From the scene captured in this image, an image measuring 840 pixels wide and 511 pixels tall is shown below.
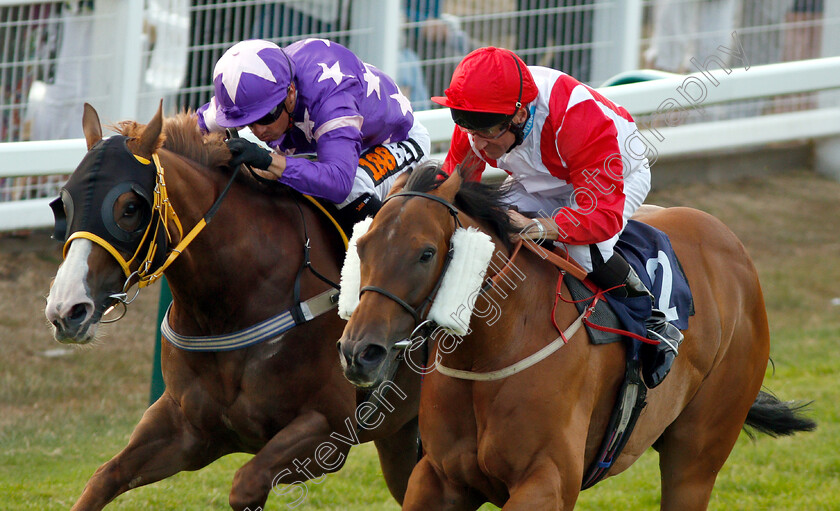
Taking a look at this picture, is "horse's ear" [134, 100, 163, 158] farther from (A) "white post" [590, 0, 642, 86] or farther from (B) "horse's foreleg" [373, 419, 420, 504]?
(A) "white post" [590, 0, 642, 86]

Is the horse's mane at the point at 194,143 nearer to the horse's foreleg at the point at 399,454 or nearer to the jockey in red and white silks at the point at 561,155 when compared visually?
the jockey in red and white silks at the point at 561,155

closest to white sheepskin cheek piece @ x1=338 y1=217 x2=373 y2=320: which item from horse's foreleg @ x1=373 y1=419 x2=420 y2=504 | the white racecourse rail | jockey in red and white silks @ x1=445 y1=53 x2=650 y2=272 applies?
jockey in red and white silks @ x1=445 y1=53 x2=650 y2=272

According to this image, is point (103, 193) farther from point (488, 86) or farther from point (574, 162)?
point (574, 162)

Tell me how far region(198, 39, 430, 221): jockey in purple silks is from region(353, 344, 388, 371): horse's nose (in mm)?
1104

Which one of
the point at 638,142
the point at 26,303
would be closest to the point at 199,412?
the point at 638,142

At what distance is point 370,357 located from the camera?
2729 mm

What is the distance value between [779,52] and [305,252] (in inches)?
258

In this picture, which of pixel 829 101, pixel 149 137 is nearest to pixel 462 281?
pixel 149 137

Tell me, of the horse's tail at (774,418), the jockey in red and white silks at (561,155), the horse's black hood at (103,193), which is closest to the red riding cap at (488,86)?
the jockey in red and white silks at (561,155)

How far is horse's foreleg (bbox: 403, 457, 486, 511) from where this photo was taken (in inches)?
129

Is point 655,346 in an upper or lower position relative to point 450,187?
lower

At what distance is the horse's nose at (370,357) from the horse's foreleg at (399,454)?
1.70m

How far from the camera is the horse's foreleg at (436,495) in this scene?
10.8ft

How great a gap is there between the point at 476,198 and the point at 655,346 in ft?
2.78
